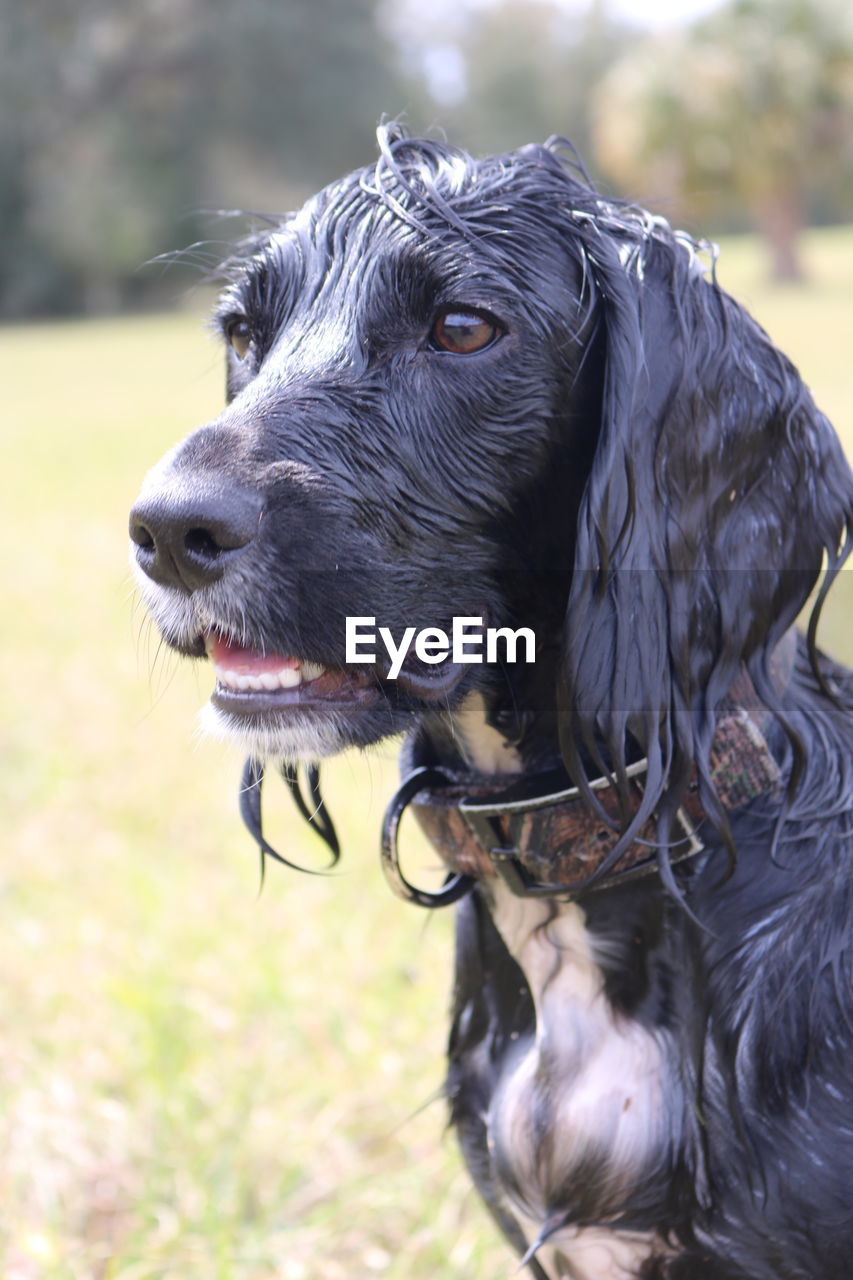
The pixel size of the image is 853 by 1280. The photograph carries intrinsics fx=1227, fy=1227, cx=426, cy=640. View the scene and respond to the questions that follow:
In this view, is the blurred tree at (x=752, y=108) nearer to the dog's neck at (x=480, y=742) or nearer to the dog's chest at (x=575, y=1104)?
the dog's neck at (x=480, y=742)

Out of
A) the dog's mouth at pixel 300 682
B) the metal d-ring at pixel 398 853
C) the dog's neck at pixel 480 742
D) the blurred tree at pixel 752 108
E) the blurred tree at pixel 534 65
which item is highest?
the blurred tree at pixel 534 65

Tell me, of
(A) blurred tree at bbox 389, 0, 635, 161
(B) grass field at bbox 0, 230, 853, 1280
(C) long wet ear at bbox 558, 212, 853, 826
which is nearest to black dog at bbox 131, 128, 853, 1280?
(C) long wet ear at bbox 558, 212, 853, 826

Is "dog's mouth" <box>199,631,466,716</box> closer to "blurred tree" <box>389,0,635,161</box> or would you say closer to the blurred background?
the blurred background

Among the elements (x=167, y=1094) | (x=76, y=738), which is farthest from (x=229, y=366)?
(x=76, y=738)

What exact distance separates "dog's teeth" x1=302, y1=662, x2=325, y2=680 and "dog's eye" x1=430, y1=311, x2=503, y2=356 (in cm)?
48

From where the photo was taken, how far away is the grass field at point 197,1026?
247 cm

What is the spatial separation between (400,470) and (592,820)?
548 millimetres

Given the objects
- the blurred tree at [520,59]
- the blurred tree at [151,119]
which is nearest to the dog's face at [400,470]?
the blurred tree at [151,119]

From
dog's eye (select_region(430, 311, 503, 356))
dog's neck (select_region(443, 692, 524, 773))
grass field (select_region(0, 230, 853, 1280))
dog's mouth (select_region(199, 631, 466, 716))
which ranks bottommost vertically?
grass field (select_region(0, 230, 853, 1280))

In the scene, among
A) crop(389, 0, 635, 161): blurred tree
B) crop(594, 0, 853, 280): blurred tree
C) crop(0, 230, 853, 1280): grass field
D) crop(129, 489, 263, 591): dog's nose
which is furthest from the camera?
crop(389, 0, 635, 161): blurred tree

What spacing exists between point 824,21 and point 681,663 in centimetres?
3323

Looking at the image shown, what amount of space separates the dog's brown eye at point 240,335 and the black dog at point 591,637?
17cm

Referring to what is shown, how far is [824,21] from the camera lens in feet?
97.6

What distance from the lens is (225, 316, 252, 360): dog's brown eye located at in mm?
1997
